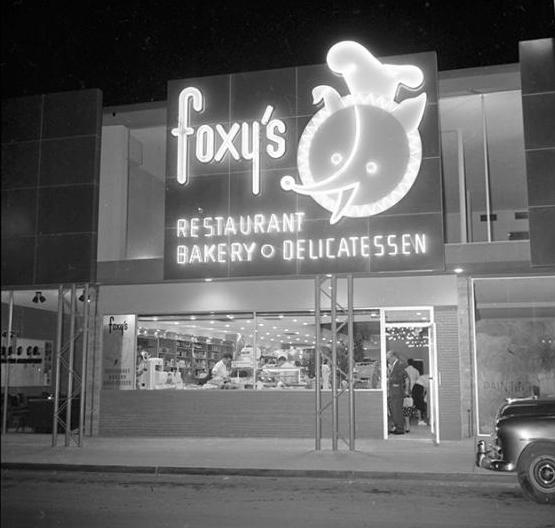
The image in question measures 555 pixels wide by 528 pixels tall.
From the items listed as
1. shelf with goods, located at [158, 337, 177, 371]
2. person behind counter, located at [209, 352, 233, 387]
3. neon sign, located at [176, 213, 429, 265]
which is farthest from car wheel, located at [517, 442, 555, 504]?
shelf with goods, located at [158, 337, 177, 371]

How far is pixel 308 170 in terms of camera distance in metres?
16.7

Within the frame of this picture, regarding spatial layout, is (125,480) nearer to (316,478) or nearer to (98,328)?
(316,478)

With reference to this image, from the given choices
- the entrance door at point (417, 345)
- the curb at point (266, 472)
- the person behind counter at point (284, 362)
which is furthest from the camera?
the person behind counter at point (284, 362)

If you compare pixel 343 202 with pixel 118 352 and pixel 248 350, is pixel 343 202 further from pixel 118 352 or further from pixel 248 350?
pixel 118 352

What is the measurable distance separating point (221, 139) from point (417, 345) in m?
7.44

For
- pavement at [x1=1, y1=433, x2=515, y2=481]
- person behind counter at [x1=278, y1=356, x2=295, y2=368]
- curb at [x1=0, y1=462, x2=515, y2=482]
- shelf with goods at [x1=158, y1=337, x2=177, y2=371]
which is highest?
shelf with goods at [x1=158, y1=337, x2=177, y2=371]

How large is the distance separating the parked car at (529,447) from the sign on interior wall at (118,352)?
36.7 feet

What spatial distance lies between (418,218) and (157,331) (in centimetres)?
768

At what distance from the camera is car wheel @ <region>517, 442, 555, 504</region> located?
32.6 feet

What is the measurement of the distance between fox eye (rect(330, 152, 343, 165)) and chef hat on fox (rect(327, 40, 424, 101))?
1.45 m

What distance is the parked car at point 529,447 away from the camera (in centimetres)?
1001

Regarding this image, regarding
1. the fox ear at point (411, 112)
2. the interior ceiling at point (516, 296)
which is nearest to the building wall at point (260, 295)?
the interior ceiling at point (516, 296)

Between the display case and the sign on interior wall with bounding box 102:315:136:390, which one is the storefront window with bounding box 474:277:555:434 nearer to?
the display case

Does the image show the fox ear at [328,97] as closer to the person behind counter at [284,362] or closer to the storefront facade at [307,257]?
the storefront facade at [307,257]
